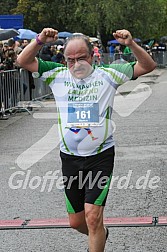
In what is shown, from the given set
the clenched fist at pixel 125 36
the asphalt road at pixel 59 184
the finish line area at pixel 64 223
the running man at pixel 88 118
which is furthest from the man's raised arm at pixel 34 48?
the finish line area at pixel 64 223

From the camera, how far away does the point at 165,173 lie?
9.40 m

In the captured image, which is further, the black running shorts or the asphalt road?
the asphalt road

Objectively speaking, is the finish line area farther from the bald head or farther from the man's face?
the bald head

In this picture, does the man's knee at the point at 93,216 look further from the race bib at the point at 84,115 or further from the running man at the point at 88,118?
the race bib at the point at 84,115

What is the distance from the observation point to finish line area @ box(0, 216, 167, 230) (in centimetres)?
671

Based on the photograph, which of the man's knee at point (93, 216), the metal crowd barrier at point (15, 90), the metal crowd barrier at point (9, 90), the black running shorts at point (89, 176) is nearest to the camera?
the man's knee at point (93, 216)

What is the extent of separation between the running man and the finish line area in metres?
1.47

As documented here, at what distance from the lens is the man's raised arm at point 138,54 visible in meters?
5.02

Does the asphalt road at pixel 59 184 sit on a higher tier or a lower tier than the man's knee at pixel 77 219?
lower

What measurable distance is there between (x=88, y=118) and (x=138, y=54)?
66cm

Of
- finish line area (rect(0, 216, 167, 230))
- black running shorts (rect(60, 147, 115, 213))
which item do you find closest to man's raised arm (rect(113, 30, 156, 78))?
black running shorts (rect(60, 147, 115, 213))

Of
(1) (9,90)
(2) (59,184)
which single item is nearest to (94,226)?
(2) (59,184)

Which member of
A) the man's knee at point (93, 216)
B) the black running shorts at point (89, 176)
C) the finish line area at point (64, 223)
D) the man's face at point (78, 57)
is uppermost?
the man's face at point (78, 57)

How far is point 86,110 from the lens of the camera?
5168 millimetres
